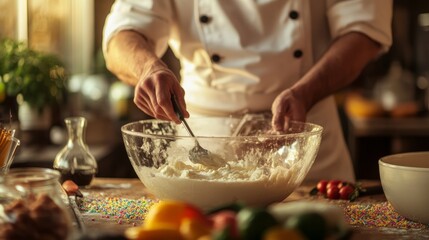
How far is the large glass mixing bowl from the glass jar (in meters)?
0.38

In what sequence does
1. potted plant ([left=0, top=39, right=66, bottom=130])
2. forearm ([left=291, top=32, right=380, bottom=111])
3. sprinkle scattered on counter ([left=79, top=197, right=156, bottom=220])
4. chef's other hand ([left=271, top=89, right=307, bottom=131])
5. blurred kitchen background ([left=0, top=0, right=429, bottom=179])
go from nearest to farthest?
sprinkle scattered on counter ([left=79, top=197, right=156, bottom=220]) < chef's other hand ([left=271, top=89, right=307, bottom=131]) < forearm ([left=291, top=32, right=380, bottom=111]) < potted plant ([left=0, top=39, right=66, bottom=130]) < blurred kitchen background ([left=0, top=0, right=429, bottom=179])

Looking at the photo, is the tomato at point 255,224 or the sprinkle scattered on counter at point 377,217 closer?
the tomato at point 255,224

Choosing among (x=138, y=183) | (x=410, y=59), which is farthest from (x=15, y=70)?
(x=410, y=59)

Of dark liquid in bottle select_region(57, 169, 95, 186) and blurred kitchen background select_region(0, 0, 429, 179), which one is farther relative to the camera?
blurred kitchen background select_region(0, 0, 429, 179)

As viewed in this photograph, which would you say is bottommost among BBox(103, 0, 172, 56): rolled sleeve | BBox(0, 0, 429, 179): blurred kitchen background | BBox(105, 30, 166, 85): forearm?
BBox(0, 0, 429, 179): blurred kitchen background

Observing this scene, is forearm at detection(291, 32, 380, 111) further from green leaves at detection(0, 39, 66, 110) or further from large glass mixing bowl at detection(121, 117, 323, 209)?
green leaves at detection(0, 39, 66, 110)

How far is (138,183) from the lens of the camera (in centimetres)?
168

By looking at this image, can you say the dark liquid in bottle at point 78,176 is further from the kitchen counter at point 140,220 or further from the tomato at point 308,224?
the tomato at point 308,224

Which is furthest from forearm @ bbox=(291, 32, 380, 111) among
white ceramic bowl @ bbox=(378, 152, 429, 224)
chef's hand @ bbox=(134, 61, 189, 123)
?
white ceramic bowl @ bbox=(378, 152, 429, 224)

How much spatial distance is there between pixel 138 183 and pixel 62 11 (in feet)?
9.31

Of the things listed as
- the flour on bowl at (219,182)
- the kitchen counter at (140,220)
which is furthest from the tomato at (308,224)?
the flour on bowl at (219,182)

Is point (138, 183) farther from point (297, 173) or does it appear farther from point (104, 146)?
point (104, 146)

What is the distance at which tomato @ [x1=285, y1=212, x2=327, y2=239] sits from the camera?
79cm

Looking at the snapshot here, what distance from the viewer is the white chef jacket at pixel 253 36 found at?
186cm
